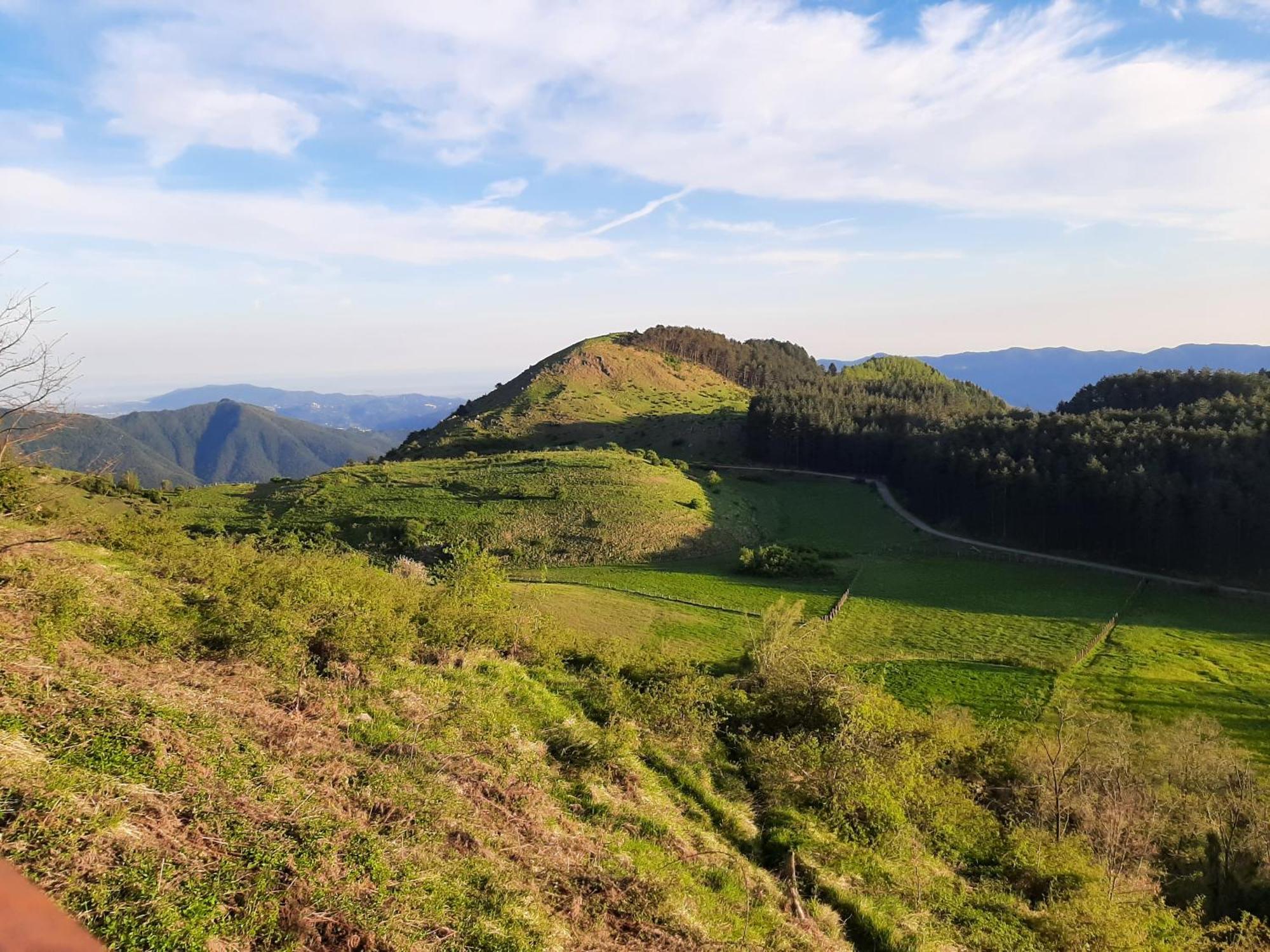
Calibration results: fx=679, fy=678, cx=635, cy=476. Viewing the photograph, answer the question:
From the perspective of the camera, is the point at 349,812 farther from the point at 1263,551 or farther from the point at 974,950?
the point at 1263,551

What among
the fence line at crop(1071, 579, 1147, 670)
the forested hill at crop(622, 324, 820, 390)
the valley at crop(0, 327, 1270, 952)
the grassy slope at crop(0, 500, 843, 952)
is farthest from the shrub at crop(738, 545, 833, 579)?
the forested hill at crop(622, 324, 820, 390)

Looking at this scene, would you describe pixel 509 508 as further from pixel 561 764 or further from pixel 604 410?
pixel 604 410

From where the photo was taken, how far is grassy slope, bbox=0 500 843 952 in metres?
6.91

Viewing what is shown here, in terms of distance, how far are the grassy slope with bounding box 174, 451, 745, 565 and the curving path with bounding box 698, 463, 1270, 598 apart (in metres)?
20.3

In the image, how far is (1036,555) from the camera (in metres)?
58.3

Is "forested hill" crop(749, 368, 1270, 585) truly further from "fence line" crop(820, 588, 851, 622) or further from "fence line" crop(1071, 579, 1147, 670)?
"fence line" crop(820, 588, 851, 622)

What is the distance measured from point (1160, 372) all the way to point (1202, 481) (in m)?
62.0

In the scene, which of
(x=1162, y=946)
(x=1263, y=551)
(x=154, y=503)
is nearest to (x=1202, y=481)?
(x=1263, y=551)

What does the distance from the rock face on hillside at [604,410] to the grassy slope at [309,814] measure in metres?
92.6

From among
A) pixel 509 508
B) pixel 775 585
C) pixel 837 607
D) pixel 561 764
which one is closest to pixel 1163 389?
pixel 775 585

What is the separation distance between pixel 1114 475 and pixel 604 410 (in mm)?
85555

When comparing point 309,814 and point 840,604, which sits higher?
point 309,814

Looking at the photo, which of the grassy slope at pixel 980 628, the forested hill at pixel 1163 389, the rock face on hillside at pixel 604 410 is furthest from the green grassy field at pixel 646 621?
the forested hill at pixel 1163 389

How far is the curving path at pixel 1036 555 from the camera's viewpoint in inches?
1924
